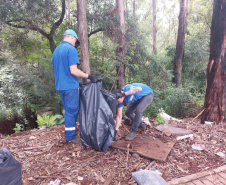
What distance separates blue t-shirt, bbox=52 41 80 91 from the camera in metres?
2.82

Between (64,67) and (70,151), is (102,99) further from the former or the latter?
(70,151)

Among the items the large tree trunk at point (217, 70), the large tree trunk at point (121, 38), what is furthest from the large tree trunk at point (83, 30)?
the large tree trunk at point (217, 70)

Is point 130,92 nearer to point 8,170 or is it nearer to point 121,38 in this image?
point 8,170

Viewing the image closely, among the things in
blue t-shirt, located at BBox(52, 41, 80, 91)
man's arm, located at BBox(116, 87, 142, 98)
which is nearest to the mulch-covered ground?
man's arm, located at BBox(116, 87, 142, 98)

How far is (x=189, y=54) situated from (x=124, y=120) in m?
8.08

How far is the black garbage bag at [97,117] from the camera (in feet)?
8.94

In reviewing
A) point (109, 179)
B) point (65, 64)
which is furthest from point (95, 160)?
point (65, 64)

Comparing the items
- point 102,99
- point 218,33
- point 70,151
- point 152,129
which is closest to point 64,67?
point 102,99

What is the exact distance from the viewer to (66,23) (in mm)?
7707

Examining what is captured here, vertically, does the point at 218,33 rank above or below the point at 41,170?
above

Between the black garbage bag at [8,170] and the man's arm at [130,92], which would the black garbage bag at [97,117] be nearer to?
the man's arm at [130,92]

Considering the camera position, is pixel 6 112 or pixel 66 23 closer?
pixel 6 112

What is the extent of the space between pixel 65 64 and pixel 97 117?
106 centimetres

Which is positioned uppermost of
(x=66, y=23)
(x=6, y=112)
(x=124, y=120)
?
(x=66, y=23)
